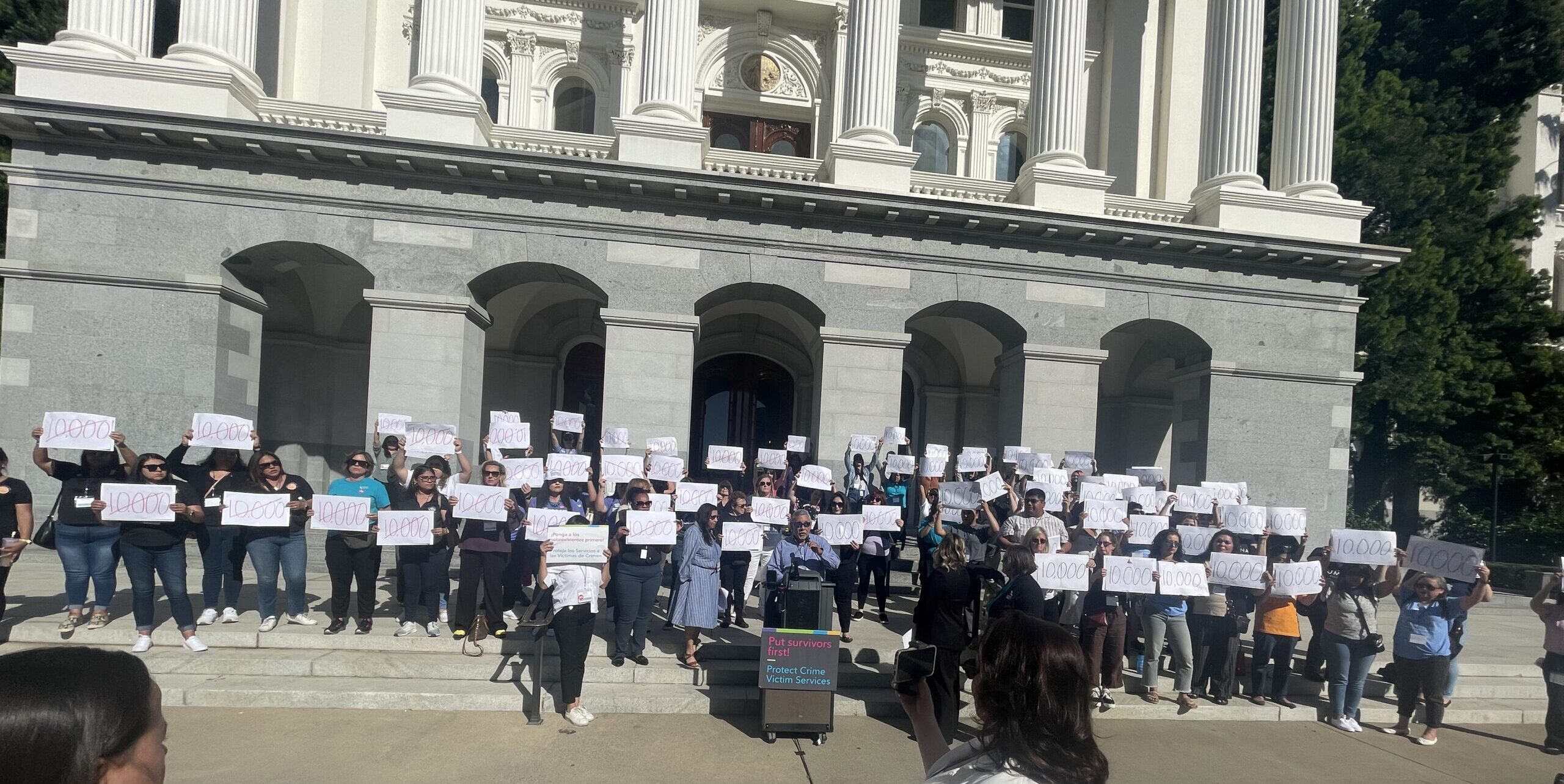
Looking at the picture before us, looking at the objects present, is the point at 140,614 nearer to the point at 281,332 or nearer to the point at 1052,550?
the point at 1052,550

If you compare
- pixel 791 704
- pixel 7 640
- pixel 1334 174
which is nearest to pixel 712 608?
pixel 791 704

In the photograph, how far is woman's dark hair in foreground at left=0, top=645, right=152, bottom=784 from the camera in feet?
5.04

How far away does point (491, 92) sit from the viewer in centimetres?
2264

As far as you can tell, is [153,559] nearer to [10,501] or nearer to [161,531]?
[161,531]

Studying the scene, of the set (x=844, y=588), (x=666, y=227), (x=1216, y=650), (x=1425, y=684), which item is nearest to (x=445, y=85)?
(x=666, y=227)

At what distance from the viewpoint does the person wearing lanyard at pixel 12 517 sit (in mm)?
9305

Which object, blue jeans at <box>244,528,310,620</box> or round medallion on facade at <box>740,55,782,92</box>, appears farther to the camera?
round medallion on facade at <box>740,55,782,92</box>

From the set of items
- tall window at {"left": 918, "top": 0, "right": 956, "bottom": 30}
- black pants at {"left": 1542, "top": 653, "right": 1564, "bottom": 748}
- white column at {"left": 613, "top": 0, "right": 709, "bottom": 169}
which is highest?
tall window at {"left": 918, "top": 0, "right": 956, "bottom": 30}

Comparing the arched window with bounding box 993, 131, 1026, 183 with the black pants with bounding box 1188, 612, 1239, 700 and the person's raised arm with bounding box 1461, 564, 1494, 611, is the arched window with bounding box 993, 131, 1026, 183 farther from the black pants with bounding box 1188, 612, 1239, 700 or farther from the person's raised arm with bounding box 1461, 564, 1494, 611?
the person's raised arm with bounding box 1461, 564, 1494, 611

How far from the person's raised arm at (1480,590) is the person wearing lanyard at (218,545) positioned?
13.8 m

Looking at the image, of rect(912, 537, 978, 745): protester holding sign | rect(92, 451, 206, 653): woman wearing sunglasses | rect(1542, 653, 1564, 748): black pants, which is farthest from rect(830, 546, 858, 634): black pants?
rect(1542, 653, 1564, 748): black pants

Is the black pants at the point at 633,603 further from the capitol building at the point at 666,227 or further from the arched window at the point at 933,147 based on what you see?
the arched window at the point at 933,147

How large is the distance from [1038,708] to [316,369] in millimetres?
21641

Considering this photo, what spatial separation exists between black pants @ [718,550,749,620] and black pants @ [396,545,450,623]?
3.40 metres
